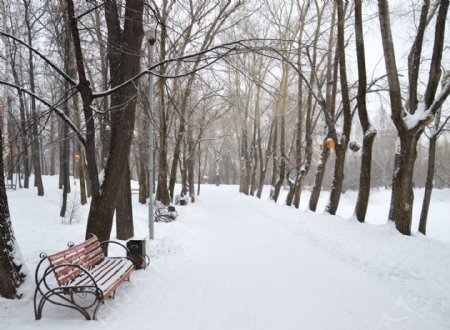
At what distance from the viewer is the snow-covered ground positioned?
3746mm

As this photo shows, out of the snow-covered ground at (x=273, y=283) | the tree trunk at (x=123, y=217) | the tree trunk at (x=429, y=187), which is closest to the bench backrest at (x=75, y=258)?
the snow-covered ground at (x=273, y=283)

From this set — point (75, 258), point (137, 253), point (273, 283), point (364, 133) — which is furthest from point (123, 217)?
point (364, 133)

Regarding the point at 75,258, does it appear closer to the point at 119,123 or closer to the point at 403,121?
the point at 119,123

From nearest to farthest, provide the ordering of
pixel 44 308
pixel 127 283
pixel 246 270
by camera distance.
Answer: pixel 44 308, pixel 127 283, pixel 246 270

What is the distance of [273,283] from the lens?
16.5ft

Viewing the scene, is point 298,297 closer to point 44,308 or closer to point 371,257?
point 371,257

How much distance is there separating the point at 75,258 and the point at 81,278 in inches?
11.0

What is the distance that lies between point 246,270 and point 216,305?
162 centimetres

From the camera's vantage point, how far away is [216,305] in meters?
4.20

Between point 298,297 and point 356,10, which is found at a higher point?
point 356,10

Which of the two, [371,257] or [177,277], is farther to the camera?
[371,257]

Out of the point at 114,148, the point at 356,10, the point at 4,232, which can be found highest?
the point at 356,10

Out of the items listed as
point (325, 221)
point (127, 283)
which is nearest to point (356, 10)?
point (325, 221)

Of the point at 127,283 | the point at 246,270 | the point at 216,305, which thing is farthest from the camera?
Answer: the point at 246,270
